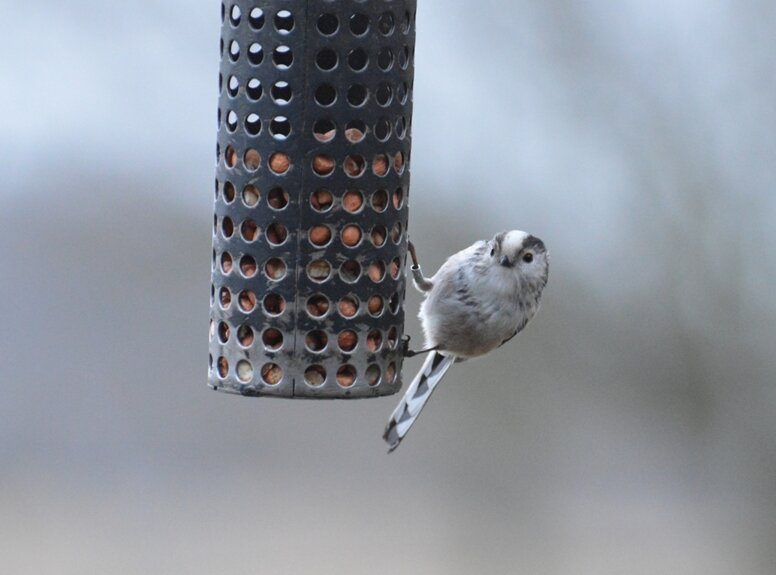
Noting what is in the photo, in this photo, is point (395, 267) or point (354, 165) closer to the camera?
point (354, 165)

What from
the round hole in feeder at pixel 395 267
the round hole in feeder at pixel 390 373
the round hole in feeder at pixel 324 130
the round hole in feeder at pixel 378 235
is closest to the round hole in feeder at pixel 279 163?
the round hole in feeder at pixel 324 130

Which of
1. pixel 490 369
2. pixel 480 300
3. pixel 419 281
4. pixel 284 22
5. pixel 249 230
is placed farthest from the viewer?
pixel 490 369

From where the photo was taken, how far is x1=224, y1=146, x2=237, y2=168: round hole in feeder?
13.3ft

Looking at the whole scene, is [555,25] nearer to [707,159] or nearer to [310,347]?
[707,159]

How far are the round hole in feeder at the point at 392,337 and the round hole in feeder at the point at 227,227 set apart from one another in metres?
0.61

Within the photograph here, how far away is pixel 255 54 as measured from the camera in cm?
396

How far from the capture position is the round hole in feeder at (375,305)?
4.09 meters

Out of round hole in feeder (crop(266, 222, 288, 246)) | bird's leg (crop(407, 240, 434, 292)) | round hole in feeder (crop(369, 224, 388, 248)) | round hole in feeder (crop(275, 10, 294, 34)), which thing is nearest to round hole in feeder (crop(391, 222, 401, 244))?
round hole in feeder (crop(369, 224, 388, 248))

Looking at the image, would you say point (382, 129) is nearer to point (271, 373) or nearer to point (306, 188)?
point (306, 188)

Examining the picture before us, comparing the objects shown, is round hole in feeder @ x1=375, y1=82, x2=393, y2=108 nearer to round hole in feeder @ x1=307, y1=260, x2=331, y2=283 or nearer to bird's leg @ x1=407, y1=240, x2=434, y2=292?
round hole in feeder @ x1=307, y1=260, x2=331, y2=283

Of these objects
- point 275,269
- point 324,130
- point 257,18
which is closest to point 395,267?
point 275,269

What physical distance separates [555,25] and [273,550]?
15.1 ft

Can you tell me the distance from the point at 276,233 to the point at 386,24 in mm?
754

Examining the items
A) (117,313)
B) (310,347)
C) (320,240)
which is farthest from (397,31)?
(117,313)
